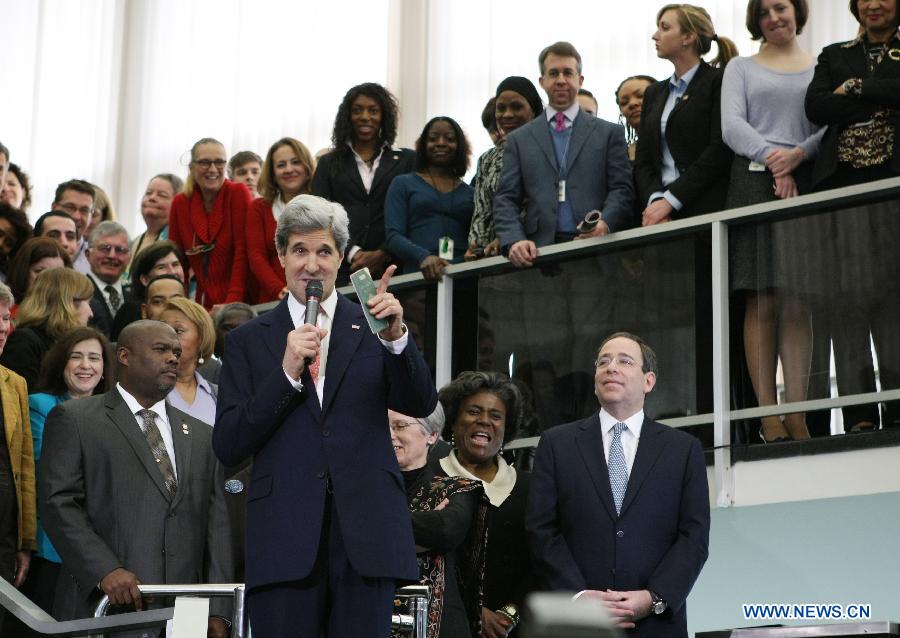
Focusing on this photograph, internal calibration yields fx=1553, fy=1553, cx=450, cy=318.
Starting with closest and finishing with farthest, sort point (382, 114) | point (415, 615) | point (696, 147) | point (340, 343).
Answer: point (340, 343)
point (415, 615)
point (696, 147)
point (382, 114)

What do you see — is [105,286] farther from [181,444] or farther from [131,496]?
[131,496]

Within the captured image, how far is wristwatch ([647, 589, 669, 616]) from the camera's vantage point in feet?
14.3

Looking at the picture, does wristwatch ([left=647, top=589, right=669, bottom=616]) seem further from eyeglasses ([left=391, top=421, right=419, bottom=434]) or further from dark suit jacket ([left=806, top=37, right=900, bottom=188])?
dark suit jacket ([left=806, top=37, right=900, bottom=188])

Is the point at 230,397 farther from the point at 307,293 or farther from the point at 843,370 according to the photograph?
the point at 843,370

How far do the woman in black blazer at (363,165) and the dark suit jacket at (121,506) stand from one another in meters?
2.89

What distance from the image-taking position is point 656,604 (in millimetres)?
4371

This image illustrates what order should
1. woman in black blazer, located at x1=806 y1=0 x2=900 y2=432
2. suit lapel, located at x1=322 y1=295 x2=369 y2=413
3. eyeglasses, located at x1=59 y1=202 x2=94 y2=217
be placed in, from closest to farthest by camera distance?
suit lapel, located at x1=322 y1=295 x2=369 y2=413
woman in black blazer, located at x1=806 y1=0 x2=900 y2=432
eyeglasses, located at x1=59 y1=202 x2=94 y2=217

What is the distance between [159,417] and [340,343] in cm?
142

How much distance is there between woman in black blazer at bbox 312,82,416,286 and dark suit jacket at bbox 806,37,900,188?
7.33ft

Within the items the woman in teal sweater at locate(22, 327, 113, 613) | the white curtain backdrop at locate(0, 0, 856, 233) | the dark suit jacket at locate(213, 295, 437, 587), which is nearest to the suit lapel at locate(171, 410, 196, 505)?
the woman in teal sweater at locate(22, 327, 113, 613)

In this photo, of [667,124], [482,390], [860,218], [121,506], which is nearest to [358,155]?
[667,124]

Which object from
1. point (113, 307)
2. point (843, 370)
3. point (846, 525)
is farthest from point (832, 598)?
point (113, 307)

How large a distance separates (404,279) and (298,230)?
11.6 ft

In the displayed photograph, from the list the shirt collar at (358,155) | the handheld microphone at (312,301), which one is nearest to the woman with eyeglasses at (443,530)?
the handheld microphone at (312,301)
